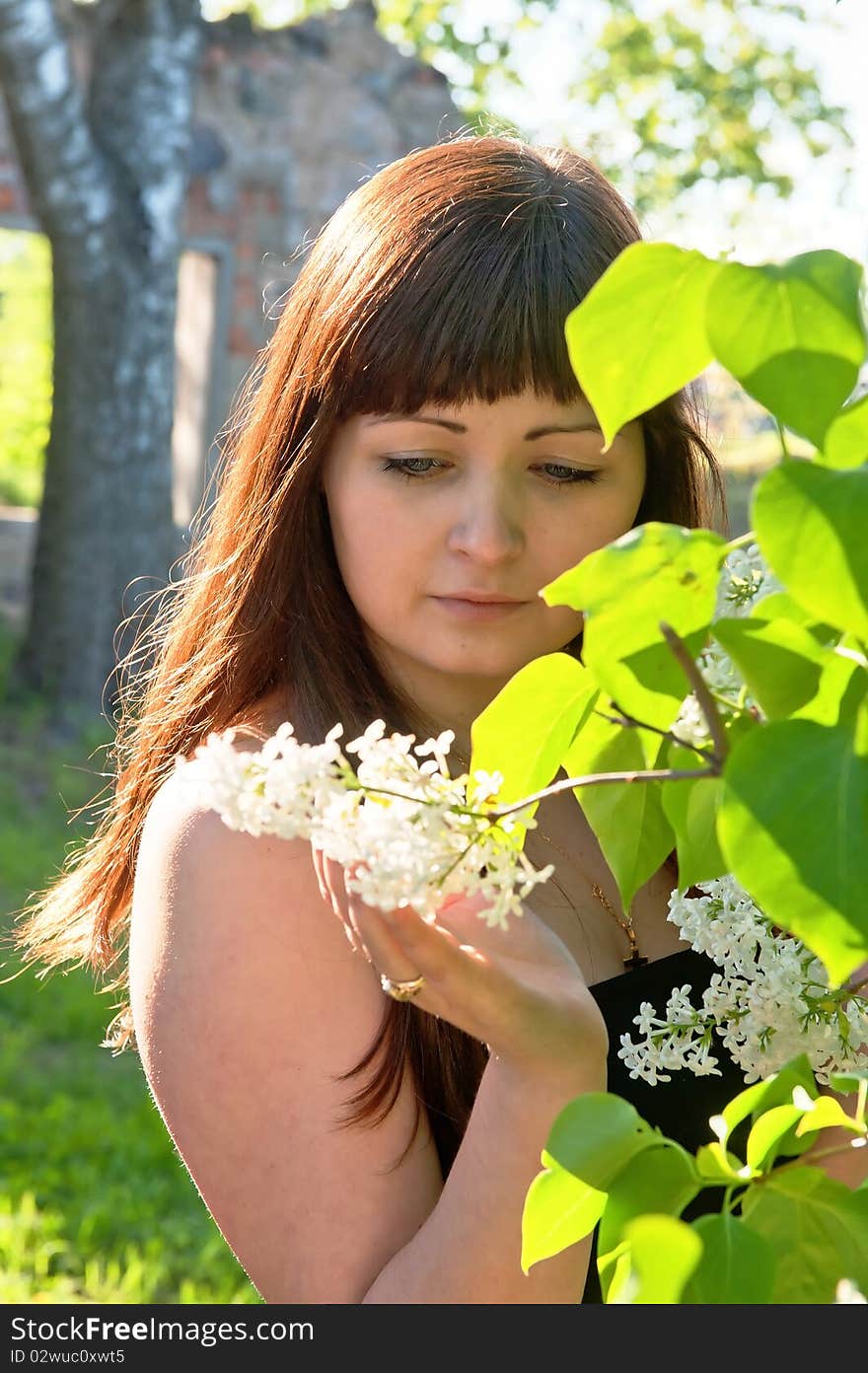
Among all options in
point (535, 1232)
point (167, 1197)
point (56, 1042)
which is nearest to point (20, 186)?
point (56, 1042)

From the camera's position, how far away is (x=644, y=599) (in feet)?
1.68

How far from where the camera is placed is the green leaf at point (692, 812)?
2.02ft

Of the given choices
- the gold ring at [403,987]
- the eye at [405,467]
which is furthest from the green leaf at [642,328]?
the eye at [405,467]

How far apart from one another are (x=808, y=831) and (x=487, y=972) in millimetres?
384

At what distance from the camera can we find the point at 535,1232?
0.62m

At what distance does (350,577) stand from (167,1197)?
2623mm

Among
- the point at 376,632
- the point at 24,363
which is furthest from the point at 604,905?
the point at 24,363

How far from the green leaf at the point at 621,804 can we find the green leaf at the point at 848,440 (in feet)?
0.60

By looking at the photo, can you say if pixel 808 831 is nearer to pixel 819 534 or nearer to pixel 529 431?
pixel 819 534

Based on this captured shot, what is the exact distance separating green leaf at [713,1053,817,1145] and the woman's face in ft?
2.43

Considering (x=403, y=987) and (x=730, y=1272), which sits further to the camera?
(x=403, y=987)

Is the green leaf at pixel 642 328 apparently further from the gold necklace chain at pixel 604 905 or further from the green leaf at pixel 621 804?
the gold necklace chain at pixel 604 905

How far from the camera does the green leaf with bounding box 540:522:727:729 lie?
1.63ft

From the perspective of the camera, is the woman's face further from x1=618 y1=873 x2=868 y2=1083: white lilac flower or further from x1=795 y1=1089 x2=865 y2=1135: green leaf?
x1=795 y1=1089 x2=865 y2=1135: green leaf
